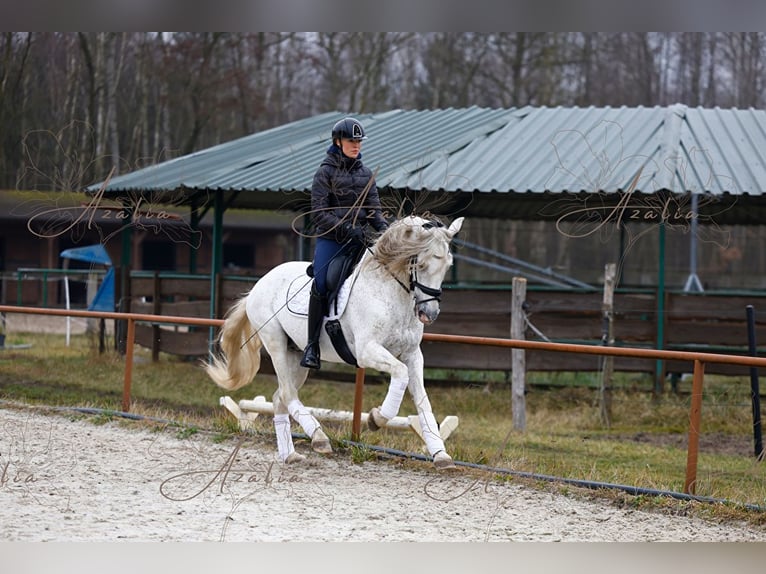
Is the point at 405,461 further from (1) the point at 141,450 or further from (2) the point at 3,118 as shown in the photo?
(2) the point at 3,118

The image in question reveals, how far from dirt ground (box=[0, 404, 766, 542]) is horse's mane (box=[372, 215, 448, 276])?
145cm

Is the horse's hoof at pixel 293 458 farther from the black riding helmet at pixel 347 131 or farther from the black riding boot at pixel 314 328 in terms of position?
the black riding helmet at pixel 347 131

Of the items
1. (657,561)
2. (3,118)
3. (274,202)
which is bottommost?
(657,561)

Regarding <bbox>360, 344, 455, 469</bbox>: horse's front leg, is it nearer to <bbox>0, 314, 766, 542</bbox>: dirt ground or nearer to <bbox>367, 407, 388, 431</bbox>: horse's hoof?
<bbox>367, 407, 388, 431</bbox>: horse's hoof

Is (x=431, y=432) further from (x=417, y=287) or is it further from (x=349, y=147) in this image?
(x=349, y=147)

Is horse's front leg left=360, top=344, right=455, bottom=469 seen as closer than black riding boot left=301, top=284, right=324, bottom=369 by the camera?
Yes

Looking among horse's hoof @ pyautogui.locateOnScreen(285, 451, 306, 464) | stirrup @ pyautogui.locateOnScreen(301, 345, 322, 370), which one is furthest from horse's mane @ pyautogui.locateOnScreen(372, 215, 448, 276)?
horse's hoof @ pyautogui.locateOnScreen(285, 451, 306, 464)

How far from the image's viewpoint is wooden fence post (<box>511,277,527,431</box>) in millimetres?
11062

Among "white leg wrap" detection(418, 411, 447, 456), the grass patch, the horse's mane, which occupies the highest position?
the horse's mane

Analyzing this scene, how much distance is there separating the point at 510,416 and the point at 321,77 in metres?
27.0

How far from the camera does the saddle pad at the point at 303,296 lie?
23.7 feet

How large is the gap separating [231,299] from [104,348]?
6.42ft
